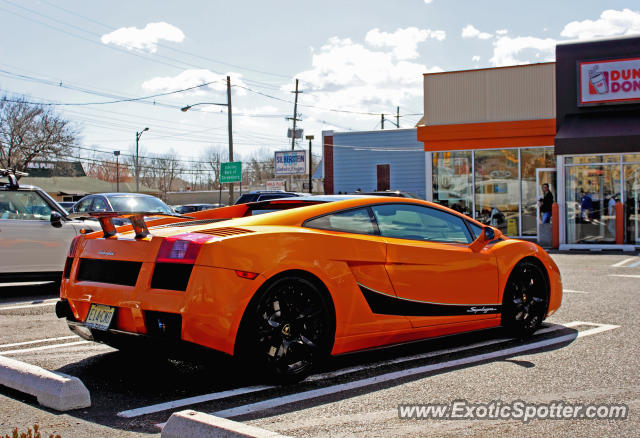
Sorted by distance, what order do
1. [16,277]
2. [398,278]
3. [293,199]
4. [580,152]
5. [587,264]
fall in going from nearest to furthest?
[398,278] → [293,199] → [16,277] → [587,264] → [580,152]

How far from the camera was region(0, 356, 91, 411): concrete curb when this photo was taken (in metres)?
4.02

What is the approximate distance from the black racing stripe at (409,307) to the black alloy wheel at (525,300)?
1.28ft

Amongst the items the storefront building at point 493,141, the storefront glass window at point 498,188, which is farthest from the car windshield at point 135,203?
the storefront glass window at point 498,188

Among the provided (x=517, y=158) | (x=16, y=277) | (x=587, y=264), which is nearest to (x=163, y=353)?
(x=16, y=277)

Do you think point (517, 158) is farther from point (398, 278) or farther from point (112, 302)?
point (112, 302)

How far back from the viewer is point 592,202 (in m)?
19.3

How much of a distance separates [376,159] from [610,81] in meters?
20.8

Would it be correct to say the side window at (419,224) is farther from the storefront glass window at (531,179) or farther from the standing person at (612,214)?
the storefront glass window at (531,179)

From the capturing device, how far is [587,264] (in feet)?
44.6

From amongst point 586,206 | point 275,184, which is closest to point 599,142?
point 586,206

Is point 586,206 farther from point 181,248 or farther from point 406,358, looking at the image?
point 181,248

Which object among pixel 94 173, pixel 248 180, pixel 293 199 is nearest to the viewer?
pixel 293 199

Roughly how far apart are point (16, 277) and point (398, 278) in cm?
641

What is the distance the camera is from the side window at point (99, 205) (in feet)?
39.8
